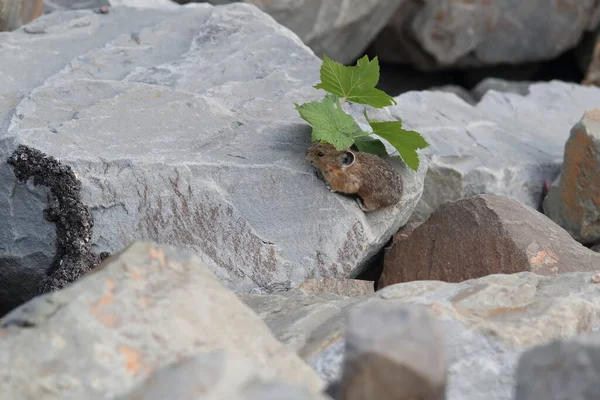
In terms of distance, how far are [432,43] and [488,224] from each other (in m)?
5.14

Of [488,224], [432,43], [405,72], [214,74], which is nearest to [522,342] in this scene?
[488,224]

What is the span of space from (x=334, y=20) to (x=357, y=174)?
409 centimetres

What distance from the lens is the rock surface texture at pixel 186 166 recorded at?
12.2ft

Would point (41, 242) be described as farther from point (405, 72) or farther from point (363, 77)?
point (405, 72)

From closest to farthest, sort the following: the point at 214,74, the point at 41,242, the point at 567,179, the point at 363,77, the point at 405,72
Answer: the point at 41,242 < the point at 363,77 < the point at 214,74 < the point at 567,179 < the point at 405,72

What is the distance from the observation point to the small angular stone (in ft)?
5.79

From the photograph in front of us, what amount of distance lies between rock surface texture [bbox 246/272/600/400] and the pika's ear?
800 millimetres

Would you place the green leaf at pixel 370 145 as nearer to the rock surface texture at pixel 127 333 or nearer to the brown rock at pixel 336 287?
the brown rock at pixel 336 287

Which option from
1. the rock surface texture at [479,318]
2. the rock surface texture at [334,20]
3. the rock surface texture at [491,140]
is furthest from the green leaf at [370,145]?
the rock surface texture at [334,20]

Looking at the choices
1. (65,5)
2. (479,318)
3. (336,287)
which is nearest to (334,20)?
(65,5)

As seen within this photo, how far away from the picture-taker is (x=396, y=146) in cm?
396

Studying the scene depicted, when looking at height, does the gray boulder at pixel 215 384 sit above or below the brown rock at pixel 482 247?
above

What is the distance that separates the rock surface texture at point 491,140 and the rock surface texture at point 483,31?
1.95 metres

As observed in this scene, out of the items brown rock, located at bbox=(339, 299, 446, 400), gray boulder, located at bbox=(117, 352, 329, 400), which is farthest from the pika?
gray boulder, located at bbox=(117, 352, 329, 400)
